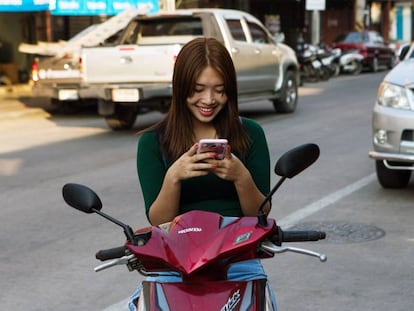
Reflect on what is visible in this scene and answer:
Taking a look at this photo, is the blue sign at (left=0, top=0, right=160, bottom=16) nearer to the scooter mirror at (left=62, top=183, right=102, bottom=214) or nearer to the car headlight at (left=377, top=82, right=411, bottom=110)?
the car headlight at (left=377, top=82, right=411, bottom=110)

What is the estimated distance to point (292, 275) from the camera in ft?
20.1

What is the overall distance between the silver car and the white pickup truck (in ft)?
19.0

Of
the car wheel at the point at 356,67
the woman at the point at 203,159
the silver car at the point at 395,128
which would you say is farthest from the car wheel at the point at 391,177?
the car wheel at the point at 356,67

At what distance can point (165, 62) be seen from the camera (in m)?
14.2

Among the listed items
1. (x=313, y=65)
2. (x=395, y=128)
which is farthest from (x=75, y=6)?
(x=395, y=128)

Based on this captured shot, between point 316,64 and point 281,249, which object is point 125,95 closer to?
point 281,249

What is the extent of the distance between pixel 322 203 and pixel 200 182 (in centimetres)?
538

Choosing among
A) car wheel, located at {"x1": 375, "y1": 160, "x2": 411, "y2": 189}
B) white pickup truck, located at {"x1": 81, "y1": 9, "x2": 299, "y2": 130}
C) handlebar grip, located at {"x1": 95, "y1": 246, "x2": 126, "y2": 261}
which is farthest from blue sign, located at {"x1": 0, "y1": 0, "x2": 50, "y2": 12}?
handlebar grip, located at {"x1": 95, "y1": 246, "x2": 126, "y2": 261}

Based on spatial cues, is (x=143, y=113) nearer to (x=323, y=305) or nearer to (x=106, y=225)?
(x=106, y=225)

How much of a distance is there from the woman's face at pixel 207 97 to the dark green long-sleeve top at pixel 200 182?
209 millimetres

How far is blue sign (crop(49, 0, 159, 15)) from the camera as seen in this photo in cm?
2181

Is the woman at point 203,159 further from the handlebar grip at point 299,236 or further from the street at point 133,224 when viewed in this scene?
the street at point 133,224

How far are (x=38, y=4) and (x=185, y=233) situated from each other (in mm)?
18842

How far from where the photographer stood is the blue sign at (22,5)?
66.1 feet
